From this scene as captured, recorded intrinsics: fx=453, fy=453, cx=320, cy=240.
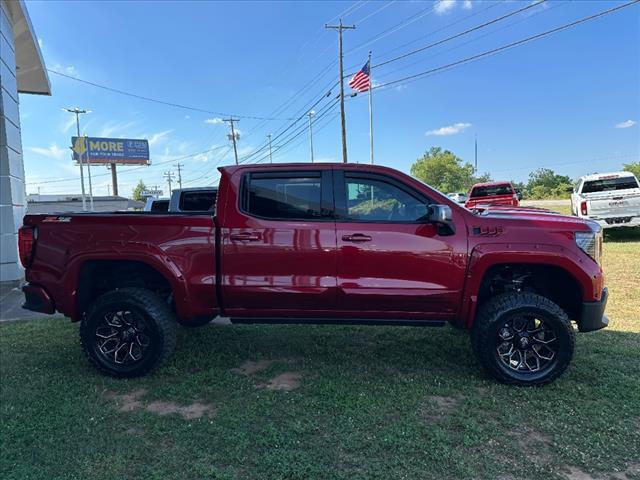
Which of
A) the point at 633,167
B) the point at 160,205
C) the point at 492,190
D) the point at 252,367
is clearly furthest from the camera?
the point at 633,167

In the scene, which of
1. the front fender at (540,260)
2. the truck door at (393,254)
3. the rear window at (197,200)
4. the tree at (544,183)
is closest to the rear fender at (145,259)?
the truck door at (393,254)

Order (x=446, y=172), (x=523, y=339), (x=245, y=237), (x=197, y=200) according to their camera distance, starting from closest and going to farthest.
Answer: (x=523, y=339) < (x=245, y=237) < (x=197, y=200) < (x=446, y=172)

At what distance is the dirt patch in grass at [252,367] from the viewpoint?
13.8 ft

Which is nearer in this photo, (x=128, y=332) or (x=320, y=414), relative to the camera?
(x=320, y=414)

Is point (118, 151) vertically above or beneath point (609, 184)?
above

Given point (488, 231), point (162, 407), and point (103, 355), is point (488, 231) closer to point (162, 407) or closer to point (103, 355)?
point (162, 407)

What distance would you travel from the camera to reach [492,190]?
17.7m

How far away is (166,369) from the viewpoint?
13.9 feet

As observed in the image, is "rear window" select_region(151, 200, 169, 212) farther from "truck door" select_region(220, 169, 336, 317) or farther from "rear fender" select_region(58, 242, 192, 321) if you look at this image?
"truck door" select_region(220, 169, 336, 317)

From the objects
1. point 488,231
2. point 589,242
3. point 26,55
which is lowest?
point 589,242

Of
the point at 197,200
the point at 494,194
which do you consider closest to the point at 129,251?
the point at 197,200

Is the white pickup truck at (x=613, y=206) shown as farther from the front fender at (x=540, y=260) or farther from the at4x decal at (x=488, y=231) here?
the at4x decal at (x=488, y=231)

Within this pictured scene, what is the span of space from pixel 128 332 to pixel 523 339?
3471 mm

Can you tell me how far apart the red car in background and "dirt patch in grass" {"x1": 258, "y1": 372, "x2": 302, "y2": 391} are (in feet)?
46.1
